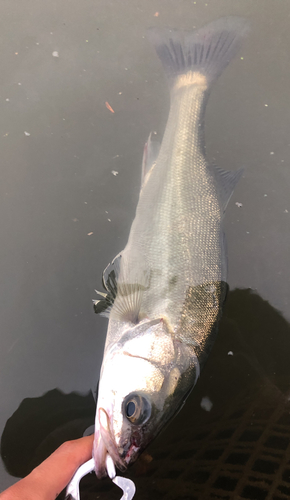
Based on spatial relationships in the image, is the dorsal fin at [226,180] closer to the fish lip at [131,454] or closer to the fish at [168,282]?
the fish at [168,282]

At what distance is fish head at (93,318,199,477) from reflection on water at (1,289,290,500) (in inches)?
22.5

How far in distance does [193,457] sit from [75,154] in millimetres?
2431

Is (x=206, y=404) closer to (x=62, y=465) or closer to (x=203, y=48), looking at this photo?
(x=62, y=465)

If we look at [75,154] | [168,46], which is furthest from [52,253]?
[168,46]

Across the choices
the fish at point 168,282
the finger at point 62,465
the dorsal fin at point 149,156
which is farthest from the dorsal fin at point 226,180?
Result: the finger at point 62,465

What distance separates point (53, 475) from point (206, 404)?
42.8 inches

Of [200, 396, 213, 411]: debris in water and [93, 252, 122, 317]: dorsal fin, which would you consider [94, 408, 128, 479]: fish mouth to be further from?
[200, 396, 213, 411]: debris in water

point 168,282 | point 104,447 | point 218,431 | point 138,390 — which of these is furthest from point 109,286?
point 218,431

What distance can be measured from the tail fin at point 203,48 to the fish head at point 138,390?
1.99 metres

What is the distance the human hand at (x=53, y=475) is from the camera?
1.15 metres

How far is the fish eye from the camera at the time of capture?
4.17 feet

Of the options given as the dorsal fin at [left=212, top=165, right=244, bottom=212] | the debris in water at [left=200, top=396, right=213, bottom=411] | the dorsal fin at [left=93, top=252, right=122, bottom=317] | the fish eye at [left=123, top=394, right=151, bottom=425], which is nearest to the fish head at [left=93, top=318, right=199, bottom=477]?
the fish eye at [left=123, top=394, right=151, bottom=425]

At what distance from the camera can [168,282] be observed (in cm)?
158

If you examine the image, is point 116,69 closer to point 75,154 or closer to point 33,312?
point 75,154
